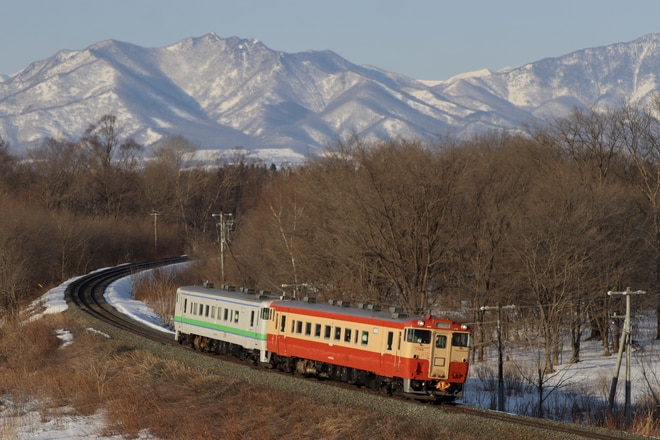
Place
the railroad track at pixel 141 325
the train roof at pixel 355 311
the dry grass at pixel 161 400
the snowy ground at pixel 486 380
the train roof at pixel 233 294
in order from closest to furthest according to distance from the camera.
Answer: the railroad track at pixel 141 325, the dry grass at pixel 161 400, the train roof at pixel 355 311, the snowy ground at pixel 486 380, the train roof at pixel 233 294

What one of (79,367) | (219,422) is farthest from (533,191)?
(219,422)

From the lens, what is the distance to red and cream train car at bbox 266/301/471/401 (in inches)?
1200

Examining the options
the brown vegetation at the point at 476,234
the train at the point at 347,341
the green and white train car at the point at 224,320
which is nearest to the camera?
the train at the point at 347,341

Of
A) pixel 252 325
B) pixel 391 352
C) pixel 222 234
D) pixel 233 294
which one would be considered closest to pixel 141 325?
pixel 222 234

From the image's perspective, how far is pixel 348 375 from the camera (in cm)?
3334

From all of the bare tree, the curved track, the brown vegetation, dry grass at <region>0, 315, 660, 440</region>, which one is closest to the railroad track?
the curved track

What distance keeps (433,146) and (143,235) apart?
169 feet

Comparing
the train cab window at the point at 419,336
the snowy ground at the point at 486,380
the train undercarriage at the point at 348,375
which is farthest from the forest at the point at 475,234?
the train cab window at the point at 419,336

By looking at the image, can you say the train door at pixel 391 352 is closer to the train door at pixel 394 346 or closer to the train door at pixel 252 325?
the train door at pixel 394 346

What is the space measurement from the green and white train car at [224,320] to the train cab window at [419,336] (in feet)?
27.4

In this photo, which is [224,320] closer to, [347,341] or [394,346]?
[347,341]

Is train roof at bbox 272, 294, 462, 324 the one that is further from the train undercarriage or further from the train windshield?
the train undercarriage

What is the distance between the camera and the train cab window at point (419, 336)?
3036cm

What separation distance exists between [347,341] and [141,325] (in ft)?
80.9
